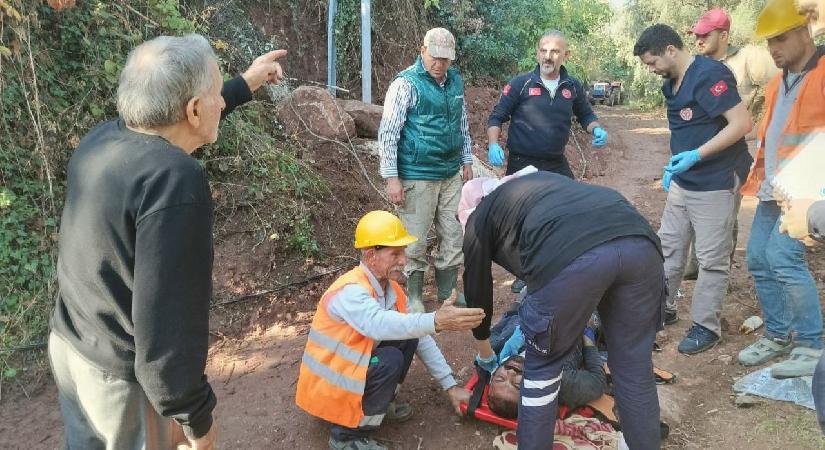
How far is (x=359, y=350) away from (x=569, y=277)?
1.13m

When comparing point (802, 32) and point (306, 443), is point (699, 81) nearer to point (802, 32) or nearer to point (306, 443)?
point (802, 32)

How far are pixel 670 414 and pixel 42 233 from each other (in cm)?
441

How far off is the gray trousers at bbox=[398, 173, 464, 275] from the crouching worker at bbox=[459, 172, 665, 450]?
1485 mm

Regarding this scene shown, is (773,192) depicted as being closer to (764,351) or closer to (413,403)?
(764,351)

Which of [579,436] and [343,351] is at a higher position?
[343,351]

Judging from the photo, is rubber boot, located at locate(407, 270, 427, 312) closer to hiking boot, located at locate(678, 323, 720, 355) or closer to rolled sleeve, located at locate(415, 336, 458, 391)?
rolled sleeve, located at locate(415, 336, 458, 391)

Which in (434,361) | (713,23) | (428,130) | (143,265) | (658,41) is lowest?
(434,361)

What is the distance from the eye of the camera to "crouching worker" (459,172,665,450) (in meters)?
2.14

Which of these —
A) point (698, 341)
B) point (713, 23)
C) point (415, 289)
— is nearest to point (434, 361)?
point (415, 289)

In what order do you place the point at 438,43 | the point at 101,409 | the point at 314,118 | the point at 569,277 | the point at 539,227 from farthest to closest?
the point at 314,118 → the point at 438,43 → the point at 539,227 → the point at 569,277 → the point at 101,409

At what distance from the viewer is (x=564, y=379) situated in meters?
2.84

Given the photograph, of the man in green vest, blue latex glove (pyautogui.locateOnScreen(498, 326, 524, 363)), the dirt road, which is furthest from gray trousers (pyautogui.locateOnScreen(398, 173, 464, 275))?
blue latex glove (pyautogui.locateOnScreen(498, 326, 524, 363))

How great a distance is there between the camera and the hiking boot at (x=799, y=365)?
3258 millimetres

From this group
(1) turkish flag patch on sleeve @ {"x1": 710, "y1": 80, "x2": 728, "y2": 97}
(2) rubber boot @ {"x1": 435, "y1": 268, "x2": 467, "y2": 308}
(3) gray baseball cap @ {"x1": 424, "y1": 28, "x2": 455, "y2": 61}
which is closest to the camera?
(1) turkish flag patch on sleeve @ {"x1": 710, "y1": 80, "x2": 728, "y2": 97}
